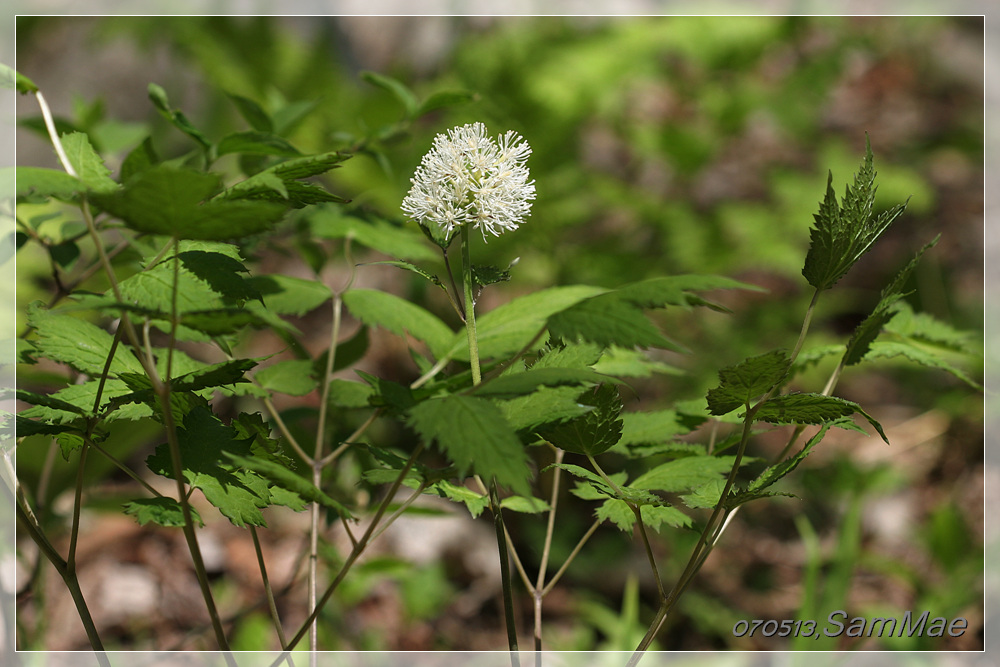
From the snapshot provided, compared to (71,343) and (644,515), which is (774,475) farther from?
(71,343)

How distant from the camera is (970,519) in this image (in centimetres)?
172

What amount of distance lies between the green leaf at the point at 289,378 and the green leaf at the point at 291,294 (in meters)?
0.05

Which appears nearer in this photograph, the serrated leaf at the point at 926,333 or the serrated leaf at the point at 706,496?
the serrated leaf at the point at 706,496

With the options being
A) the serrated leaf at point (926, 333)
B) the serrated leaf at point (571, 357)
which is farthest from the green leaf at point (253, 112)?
the serrated leaf at point (926, 333)

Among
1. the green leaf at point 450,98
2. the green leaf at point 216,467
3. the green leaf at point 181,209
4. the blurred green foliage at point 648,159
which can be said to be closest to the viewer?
the green leaf at point 181,209

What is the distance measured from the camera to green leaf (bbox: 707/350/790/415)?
0.40 m

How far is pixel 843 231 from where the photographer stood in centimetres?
40

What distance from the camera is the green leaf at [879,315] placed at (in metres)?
0.40

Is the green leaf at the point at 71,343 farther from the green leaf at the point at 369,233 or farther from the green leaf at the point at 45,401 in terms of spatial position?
the green leaf at the point at 369,233

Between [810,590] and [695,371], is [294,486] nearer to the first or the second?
[810,590]

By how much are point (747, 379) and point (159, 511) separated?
37 centimetres

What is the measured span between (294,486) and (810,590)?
0.98 meters

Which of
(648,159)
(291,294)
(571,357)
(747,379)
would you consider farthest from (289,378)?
(648,159)

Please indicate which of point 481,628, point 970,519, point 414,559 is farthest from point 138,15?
point 970,519
